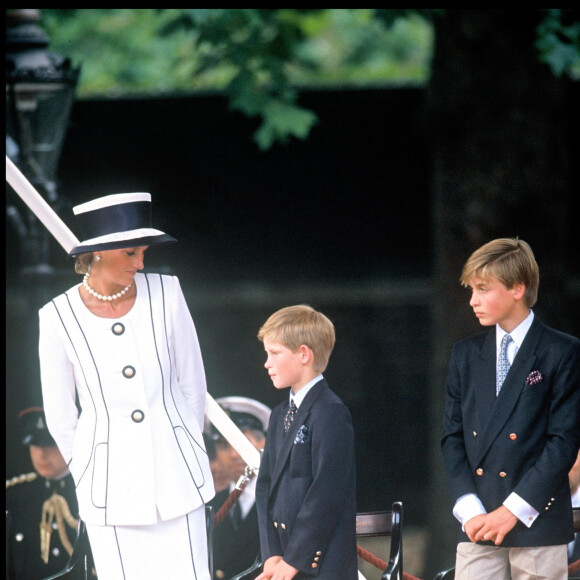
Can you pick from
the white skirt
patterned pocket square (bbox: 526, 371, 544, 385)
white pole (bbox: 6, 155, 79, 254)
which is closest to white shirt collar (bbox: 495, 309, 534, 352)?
patterned pocket square (bbox: 526, 371, 544, 385)

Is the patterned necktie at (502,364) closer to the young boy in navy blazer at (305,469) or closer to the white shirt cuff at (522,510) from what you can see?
the white shirt cuff at (522,510)

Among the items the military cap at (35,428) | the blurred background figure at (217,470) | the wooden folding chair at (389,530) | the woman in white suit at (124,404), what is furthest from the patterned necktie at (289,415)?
the military cap at (35,428)

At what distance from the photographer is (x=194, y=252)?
7.72 meters

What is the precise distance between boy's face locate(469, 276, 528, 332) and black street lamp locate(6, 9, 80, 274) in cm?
217

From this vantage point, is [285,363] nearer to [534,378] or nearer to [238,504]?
[534,378]

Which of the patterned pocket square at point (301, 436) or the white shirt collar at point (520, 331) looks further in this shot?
the white shirt collar at point (520, 331)

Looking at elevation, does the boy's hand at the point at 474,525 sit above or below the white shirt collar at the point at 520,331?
below

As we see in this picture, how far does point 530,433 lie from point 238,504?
171 centimetres

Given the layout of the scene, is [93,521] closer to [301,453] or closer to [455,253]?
[301,453]

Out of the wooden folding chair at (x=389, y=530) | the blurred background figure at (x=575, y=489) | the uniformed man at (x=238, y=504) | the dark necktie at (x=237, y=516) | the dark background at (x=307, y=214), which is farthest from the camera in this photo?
the dark background at (x=307, y=214)

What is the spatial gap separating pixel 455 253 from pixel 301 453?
236cm

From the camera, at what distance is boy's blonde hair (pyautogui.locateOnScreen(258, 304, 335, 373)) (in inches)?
159

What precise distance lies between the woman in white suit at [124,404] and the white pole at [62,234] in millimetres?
174

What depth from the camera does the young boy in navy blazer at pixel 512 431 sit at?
13.3ft
